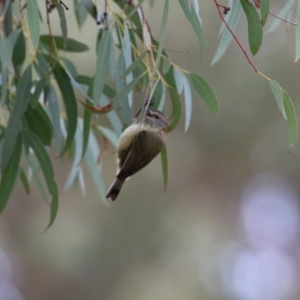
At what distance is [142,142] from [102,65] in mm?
185

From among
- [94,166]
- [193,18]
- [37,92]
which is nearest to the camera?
[193,18]

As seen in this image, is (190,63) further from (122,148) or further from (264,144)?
(122,148)

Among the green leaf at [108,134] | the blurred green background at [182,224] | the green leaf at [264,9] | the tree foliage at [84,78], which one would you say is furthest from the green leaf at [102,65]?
the blurred green background at [182,224]

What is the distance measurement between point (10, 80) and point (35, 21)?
518 mm

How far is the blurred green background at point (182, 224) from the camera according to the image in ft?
15.4

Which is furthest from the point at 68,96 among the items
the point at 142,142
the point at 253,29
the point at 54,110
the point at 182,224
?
→ the point at 182,224

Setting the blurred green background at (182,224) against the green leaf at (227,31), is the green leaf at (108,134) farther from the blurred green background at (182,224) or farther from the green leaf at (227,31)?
the blurred green background at (182,224)

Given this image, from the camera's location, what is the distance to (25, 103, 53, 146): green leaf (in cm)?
169

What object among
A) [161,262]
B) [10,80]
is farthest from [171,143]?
[10,80]

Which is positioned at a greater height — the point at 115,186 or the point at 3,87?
the point at 3,87

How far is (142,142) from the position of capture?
4.39 ft

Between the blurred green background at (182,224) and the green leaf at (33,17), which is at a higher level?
the green leaf at (33,17)

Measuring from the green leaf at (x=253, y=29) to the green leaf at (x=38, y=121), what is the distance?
60cm

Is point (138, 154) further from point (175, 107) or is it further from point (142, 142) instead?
point (175, 107)
